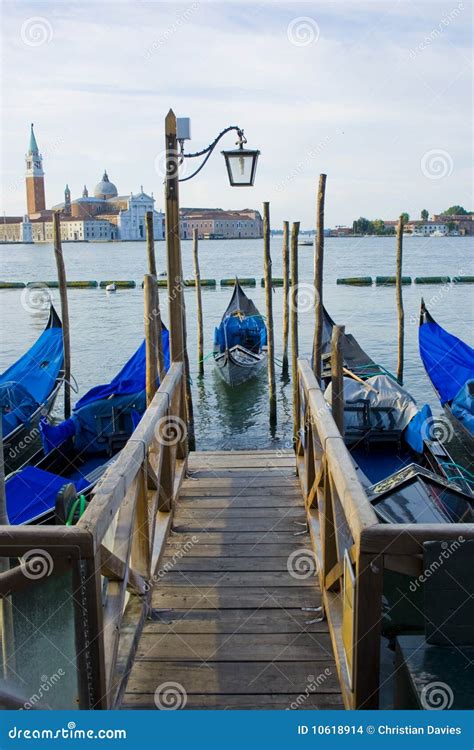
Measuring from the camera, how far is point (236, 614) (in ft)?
10.3

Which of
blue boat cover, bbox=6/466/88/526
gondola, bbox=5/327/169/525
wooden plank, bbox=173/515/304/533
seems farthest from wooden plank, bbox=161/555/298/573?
gondola, bbox=5/327/169/525

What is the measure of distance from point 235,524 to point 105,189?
4861 inches

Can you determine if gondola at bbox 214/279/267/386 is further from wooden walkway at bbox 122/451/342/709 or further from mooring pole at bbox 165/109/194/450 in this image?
wooden walkway at bbox 122/451/342/709

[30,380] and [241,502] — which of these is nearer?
[241,502]

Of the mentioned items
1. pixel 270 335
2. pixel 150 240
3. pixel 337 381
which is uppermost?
pixel 150 240

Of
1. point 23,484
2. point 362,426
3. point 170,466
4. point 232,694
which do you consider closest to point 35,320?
point 362,426

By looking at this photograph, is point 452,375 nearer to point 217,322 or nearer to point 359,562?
point 359,562

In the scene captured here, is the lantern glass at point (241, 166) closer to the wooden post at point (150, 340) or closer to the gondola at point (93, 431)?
the wooden post at point (150, 340)

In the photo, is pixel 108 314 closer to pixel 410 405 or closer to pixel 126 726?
pixel 410 405

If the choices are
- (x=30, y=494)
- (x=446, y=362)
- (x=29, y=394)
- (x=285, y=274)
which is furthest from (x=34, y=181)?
(x=30, y=494)

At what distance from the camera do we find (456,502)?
13.9ft

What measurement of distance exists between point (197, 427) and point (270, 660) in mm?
8994

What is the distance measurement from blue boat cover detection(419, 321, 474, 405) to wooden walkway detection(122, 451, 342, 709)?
5650 millimetres

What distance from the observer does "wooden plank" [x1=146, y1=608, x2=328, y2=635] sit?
3023 millimetres
